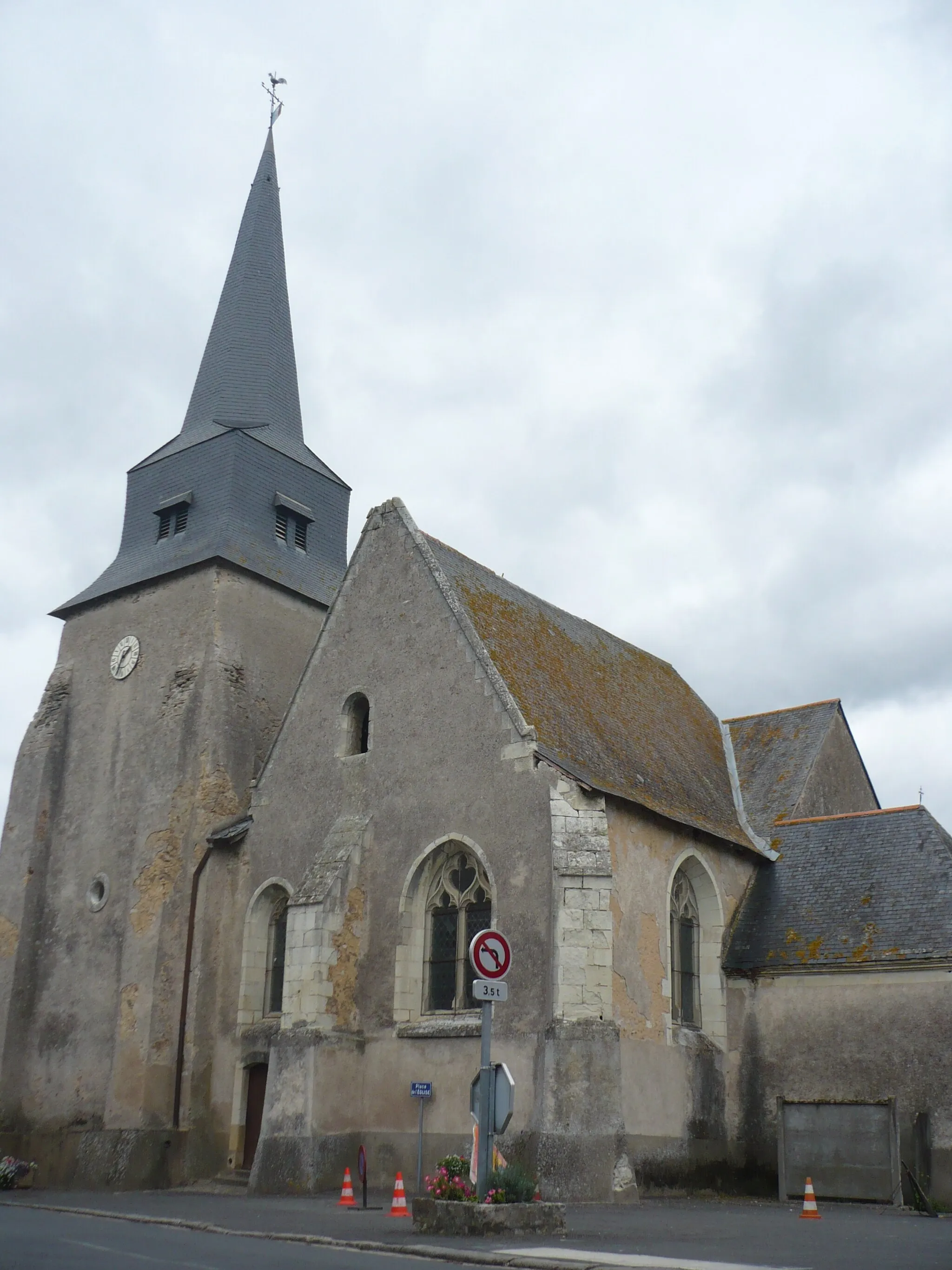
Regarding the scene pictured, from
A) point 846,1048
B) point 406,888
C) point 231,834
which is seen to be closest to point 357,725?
point 231,834

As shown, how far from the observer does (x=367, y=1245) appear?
35.2ft

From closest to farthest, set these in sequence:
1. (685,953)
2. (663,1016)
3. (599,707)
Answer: (663,1016) → (685,953) → (599,707)

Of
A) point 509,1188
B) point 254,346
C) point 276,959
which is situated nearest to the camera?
point 509,1188

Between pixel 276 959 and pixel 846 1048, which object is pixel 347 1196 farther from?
pixel 846 1048

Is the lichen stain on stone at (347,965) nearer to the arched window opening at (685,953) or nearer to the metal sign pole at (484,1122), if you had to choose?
the arched window opening at (685,953)

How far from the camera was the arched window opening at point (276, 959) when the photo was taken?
2077 centimetres

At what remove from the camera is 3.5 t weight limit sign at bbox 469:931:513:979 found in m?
11.6

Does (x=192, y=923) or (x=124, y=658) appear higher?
(x=124, y=658)

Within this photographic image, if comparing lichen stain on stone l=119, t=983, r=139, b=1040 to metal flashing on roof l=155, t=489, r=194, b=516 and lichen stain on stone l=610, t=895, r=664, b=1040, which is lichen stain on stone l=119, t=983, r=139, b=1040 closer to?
Result: lichen stain on stone l=610, t=895, r=664, b=1040

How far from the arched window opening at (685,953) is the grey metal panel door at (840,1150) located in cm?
193

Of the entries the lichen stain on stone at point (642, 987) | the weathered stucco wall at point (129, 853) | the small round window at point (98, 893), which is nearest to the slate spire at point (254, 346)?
the weathered stucco wall at point (129, 853)

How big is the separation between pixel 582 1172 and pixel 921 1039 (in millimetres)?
5560

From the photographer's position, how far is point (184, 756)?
22.5 m

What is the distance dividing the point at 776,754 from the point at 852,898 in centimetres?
529
